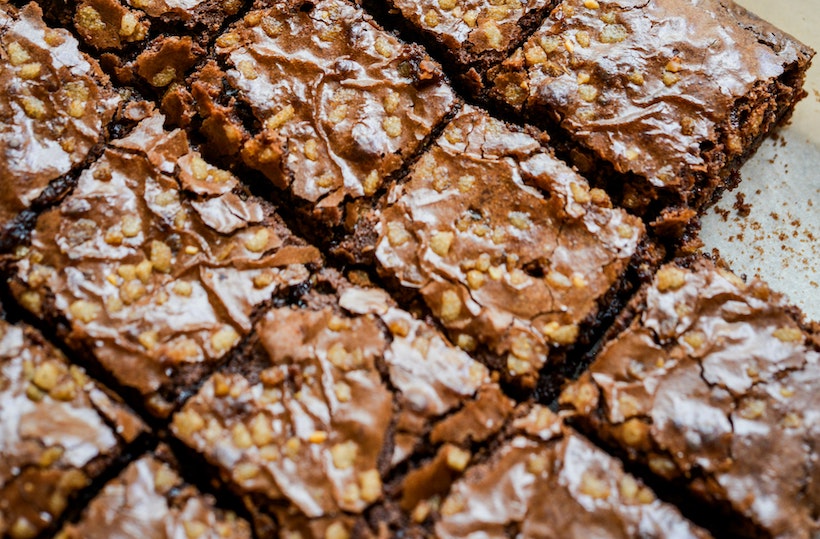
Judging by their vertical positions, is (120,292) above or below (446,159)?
below

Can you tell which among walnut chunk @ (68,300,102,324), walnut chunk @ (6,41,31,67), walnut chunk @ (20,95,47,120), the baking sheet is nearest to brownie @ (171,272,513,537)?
walnut chunk @ (68,300,102,324)

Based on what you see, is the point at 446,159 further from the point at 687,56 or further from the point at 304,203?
the point at 687,56

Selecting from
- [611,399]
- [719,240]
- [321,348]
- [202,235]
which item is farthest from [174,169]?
[719,240]

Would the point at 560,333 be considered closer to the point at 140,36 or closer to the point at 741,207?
the point at 741,207

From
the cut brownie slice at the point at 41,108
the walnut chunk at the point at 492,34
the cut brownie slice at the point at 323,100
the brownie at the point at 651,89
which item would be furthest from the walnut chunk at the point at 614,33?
the cut brownie slice at the point at 41,108

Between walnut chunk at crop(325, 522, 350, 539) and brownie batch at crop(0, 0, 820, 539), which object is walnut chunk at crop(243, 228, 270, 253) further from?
walnut chunk at crop(325, 522, 350, 539)

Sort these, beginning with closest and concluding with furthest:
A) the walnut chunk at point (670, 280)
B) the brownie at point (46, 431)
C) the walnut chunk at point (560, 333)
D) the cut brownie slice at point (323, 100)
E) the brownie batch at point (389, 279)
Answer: the brownie at point (46, 431) → the brownie batch at point (389, 279) → the walnut chunk at point (560, 333) → the walnut chunk at point (670, 280) → the cut brownie slice at point (323, 100)

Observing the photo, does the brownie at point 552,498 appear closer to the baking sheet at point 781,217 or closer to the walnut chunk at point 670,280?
the walnut chunk at point 670,280
